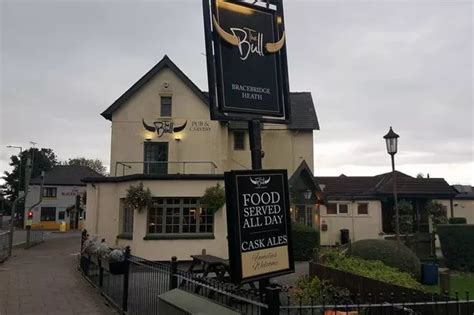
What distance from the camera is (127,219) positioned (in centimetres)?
1847

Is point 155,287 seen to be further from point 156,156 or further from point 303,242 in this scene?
point 156,156

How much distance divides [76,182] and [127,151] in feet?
109

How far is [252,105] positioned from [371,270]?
6.15 meters

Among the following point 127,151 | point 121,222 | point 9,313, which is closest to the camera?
point 9,313

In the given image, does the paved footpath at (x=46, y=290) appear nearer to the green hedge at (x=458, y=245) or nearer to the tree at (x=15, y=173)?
the green hedge at (x=458, y=245)

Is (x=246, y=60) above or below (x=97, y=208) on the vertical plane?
above

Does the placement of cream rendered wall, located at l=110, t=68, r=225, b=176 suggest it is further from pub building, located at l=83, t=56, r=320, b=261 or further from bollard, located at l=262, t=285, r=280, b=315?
bollard, located at l=262, t=285, r=280, b=315

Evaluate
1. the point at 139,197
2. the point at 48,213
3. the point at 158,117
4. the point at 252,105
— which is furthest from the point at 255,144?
the point at 48,213

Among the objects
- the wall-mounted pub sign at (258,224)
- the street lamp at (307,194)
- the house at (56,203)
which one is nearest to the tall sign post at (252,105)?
the wall-mounted pub sign at (258,224)

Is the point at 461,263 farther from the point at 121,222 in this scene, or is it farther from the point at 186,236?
the point at 121,222

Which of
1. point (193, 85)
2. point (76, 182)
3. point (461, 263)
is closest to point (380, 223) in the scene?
point (461, 263)

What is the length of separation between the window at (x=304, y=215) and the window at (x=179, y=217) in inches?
250

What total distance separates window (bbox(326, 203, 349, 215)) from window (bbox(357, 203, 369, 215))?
0.73 m

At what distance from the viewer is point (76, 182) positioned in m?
51.8
